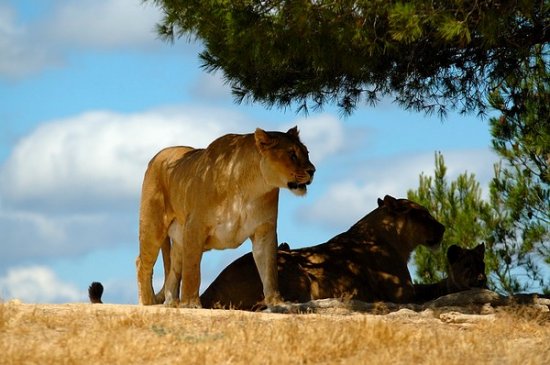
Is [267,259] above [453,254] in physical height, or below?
below

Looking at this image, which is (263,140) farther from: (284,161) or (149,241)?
(149,241)

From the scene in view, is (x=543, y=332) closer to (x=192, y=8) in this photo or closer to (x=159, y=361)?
(x=159, y=361)

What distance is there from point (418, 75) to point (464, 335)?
651 cm

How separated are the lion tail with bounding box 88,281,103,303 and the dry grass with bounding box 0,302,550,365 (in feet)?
12.9

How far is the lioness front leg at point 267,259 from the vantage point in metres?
13.5

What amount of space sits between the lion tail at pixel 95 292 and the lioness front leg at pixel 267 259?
235cm

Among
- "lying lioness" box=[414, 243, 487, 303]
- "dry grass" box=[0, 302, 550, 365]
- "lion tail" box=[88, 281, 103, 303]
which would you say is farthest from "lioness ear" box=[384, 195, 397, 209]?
"dry grass" box=[0, 302, 550, 365]

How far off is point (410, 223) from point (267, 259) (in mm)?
3424

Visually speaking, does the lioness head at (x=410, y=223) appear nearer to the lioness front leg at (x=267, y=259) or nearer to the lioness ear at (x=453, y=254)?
the lioness ear at (x=453, y=254)

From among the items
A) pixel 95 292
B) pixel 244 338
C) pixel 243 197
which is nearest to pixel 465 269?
pixel 243 197

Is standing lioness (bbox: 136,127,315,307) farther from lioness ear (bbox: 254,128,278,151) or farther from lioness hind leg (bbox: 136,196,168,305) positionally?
lioness hind leg (bbox: 136,196,168,305)

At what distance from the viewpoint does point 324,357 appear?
349 inches

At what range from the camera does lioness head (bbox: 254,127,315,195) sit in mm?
13398

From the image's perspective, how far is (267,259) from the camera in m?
13.5
